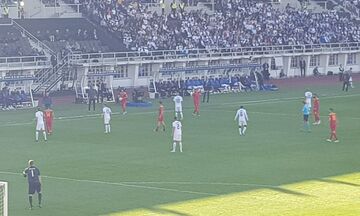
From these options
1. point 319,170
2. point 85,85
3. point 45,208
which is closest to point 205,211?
point 45,208

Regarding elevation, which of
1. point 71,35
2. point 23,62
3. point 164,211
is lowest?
point 164,211

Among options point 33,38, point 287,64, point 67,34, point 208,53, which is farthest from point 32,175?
point 287,64

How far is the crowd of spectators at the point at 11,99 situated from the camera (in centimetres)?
6738

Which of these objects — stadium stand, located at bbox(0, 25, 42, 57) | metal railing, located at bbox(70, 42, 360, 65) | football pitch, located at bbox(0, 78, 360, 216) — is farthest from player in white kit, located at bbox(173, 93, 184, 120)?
stadium stand, located at bbox(0, 25, 42, 57)

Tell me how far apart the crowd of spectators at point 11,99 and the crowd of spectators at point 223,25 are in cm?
1670

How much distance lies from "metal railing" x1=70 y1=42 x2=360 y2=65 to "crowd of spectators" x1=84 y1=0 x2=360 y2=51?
1773 mm

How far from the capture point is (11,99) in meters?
67.8

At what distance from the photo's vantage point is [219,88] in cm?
7950

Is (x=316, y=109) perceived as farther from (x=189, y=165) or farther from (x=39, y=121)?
(x=189, y=165)

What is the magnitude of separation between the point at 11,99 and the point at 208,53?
2187 centimetres

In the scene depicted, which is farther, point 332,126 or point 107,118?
point 107,118

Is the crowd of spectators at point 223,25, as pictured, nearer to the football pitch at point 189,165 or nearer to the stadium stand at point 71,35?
the stadium stand at point 71,35

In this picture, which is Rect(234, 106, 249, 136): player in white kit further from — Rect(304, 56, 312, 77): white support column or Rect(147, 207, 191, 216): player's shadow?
Rect(304, 56, 312, 77): white support column

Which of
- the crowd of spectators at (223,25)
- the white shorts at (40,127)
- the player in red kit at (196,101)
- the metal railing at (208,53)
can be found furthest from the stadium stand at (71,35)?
the white shorts at (40,127)
